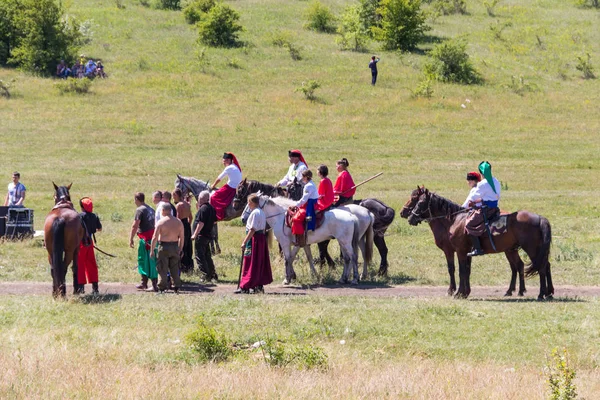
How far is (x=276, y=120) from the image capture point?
4469 centimetres

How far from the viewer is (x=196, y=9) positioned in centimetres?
5988

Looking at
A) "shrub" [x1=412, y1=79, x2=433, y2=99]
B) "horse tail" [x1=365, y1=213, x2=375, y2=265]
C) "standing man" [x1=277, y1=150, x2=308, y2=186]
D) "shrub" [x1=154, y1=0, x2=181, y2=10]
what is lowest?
"horse tail" [x1=365, y1=213, x2=375, y2=265]

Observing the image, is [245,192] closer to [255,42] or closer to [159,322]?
[159,322]

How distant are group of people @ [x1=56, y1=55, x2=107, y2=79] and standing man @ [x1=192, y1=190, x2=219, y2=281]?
3308 centimetres

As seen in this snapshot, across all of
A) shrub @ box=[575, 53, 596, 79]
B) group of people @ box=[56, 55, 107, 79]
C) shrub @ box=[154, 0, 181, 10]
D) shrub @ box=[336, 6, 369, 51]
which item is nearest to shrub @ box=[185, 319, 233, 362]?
group of people @ box=[56, 55, 107, 79]

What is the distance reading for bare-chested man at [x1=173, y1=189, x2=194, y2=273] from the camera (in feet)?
57.8

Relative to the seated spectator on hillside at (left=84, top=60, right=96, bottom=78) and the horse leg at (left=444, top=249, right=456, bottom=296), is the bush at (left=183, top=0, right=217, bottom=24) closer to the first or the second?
the seated spectator on hillside at (left=84, top=60, right=96, bottom=78)

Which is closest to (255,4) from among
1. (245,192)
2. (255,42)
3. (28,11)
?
(255,42)

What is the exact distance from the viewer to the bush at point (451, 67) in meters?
51.3

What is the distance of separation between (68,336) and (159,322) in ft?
4.32

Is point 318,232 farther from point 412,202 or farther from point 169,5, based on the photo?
point 169,5

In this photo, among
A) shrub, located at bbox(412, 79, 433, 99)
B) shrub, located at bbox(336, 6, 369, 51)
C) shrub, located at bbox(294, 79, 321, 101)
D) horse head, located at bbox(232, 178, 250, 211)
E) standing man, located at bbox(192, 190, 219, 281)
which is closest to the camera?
standing man, located at bbox(192, 190, 219, 281)

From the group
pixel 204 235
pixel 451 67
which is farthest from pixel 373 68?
pixel 204 235

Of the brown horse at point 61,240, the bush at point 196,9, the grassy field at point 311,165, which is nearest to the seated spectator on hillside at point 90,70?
the grassy field at point 311,165
